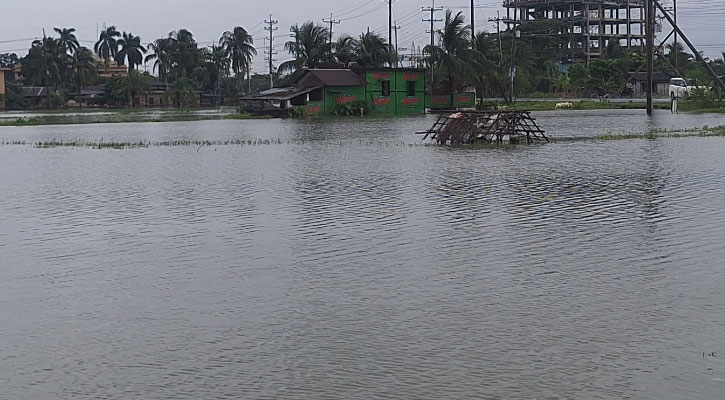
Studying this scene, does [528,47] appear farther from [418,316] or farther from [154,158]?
[418,316]

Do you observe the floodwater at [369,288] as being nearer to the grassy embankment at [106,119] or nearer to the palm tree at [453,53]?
the grassy embankment at [106,119]

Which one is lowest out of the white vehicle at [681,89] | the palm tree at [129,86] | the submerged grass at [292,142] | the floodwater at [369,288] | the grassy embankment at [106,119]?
the floodwater at [369,288]

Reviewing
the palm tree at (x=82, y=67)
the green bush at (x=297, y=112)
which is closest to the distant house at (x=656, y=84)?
the green bush at (x=297, y=112)

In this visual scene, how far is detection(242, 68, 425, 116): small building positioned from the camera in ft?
195

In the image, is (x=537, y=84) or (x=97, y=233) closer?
(x=97, y=233)

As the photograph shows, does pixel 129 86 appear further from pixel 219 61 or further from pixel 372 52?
pixel 372 52

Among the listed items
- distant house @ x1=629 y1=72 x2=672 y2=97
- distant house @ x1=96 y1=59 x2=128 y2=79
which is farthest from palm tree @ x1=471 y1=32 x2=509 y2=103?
distant house @ x1=96 y1=59 x2=128 y2=79

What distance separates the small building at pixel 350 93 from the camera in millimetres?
59353

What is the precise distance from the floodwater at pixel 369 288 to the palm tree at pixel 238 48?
87.1 metres

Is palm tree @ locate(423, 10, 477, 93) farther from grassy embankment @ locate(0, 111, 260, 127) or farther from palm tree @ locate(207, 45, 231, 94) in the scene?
palm tree @ locate(207, 45, 231, 94)

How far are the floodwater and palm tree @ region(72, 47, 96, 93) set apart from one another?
279 ft

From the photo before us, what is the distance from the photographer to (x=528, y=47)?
94750mm

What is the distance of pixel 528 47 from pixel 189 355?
91.2m

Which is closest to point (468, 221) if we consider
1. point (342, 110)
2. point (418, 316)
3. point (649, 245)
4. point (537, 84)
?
point (649, 245)
